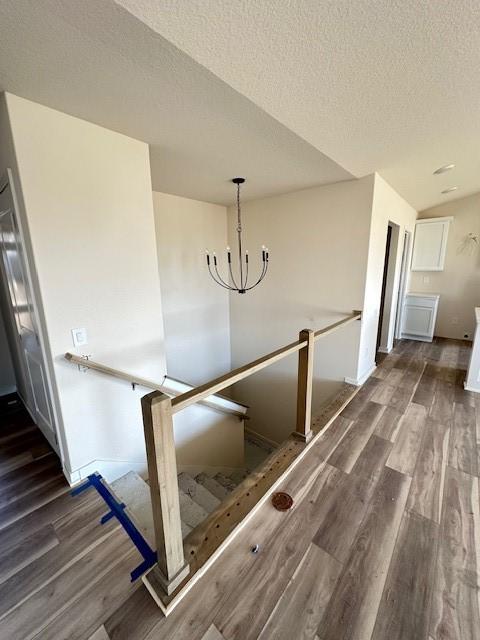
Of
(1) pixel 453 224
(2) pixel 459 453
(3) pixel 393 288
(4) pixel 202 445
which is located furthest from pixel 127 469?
(1) pixel 453 224

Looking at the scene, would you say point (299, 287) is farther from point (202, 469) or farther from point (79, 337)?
point (79, 337)

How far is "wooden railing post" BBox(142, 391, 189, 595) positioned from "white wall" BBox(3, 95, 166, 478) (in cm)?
109

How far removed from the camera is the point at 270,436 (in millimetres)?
4301

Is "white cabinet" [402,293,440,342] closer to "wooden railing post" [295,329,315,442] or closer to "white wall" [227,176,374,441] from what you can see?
"white wall" [227,176,374,441]

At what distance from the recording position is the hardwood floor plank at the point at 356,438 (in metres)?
1.95

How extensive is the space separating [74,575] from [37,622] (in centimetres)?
19

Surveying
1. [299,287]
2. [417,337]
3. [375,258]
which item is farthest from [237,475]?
[417,337]

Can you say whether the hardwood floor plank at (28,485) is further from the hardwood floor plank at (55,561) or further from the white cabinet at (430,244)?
the white cabinet at (430,244)

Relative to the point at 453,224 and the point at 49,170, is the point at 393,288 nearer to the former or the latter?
the point at 453,224

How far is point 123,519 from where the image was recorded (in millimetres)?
1613

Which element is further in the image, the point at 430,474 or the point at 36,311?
the point at 430,474

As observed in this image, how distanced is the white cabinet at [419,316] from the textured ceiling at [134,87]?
3729 millimetres

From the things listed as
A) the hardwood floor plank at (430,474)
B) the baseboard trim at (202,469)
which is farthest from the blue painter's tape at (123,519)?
the hardwood floor plank at (430,474)

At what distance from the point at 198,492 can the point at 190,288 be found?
2.59 m
